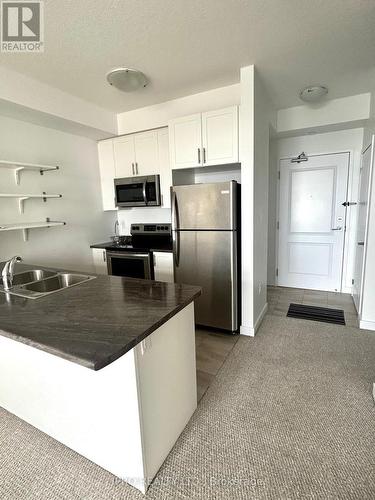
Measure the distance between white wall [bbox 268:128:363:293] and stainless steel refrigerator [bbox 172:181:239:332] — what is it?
203cm

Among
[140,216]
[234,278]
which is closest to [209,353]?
[234,278]

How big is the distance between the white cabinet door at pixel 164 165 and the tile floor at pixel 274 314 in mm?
1702

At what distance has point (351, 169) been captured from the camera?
12.1ft

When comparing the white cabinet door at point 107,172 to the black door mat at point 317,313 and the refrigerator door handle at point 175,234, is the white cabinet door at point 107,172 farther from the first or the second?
the black door mat at point 317,313

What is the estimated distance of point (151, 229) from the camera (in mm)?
3627

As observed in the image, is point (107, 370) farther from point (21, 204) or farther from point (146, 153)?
point (146, 153)

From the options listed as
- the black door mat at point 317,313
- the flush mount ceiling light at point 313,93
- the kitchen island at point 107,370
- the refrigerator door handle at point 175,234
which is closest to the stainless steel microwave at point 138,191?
the refrigerator door handle at point 175,234

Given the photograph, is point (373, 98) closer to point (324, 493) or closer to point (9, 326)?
point (324, 493)

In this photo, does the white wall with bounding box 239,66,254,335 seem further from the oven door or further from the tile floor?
the oven door

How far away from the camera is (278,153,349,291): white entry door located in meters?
3.82

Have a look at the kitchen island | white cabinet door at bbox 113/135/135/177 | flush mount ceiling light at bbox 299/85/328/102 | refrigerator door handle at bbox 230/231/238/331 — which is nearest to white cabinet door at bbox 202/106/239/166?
refrigerator door handle at bbox 230/231/238/331

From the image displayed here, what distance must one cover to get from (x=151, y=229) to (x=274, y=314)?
1.97 meters

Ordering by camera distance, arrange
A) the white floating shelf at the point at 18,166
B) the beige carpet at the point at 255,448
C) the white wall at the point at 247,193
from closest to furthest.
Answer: the beige carpet at the point at 255,448, the white wall at the point at 247,193, the white floating shelf at the point at 18,166

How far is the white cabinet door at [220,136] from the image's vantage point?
8.52 ft
